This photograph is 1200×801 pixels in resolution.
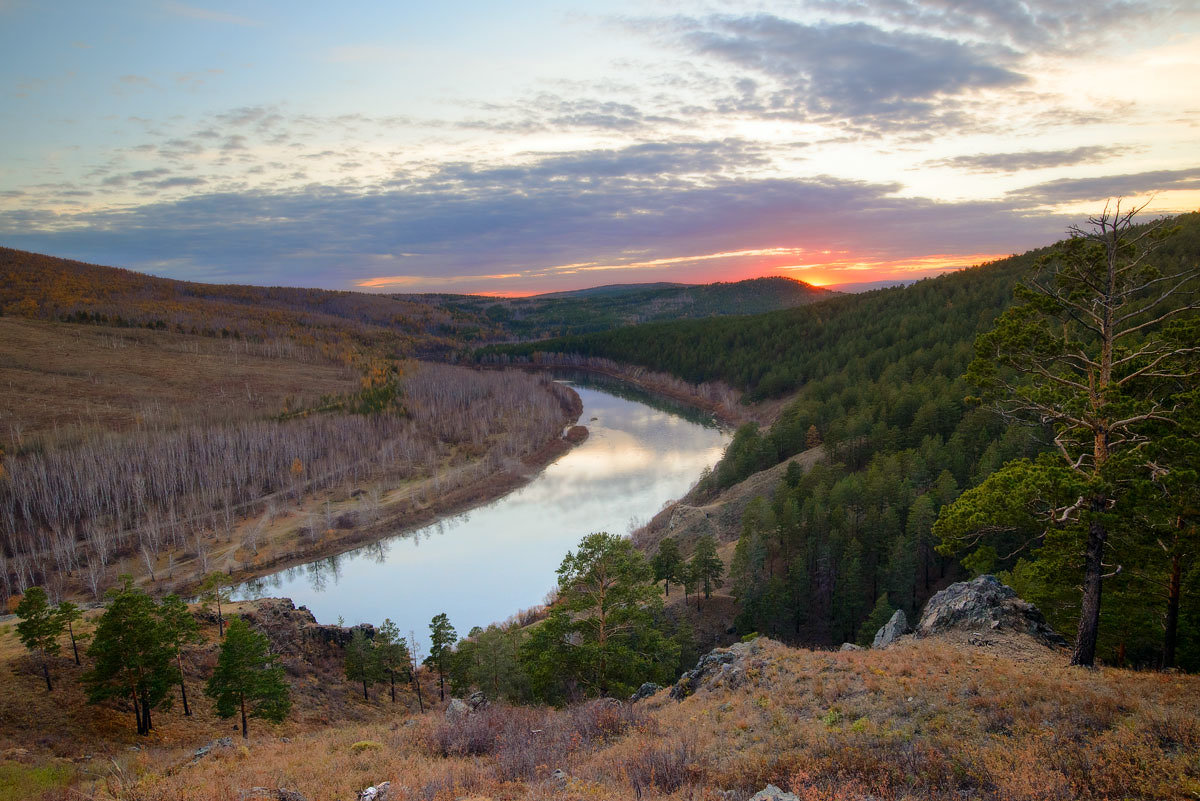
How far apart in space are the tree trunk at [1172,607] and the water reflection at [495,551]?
1460 inches

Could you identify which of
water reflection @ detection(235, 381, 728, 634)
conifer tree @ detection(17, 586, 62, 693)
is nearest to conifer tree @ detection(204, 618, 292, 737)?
conifer tree @ detection(17, 586, 62, 693)

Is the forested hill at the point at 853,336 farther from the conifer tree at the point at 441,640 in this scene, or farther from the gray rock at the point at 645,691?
the conifer tree at the point at 441,640

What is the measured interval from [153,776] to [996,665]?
64.6ft

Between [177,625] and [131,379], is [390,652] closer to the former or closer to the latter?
[177,625]

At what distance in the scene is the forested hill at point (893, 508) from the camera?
17.1 metres

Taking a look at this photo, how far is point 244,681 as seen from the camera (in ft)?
75.8

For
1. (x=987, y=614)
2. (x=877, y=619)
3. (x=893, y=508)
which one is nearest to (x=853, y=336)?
(x=893, y=508)

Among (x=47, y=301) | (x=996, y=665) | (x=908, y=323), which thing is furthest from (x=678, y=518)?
(x=47, y=301)

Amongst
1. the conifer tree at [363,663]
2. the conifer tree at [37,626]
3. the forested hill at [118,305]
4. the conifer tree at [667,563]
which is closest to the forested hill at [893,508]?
the conifer tree at [667,563]

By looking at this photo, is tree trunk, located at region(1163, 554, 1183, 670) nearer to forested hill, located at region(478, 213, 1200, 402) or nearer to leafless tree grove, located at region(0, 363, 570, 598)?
forested hill, located at region(478, 213, 1200, 402)

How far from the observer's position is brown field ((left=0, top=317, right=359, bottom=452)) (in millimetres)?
78688

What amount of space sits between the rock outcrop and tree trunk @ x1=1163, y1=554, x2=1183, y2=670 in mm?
10353

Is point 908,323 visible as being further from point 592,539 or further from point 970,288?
point 592,539

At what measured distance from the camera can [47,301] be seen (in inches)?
5679
